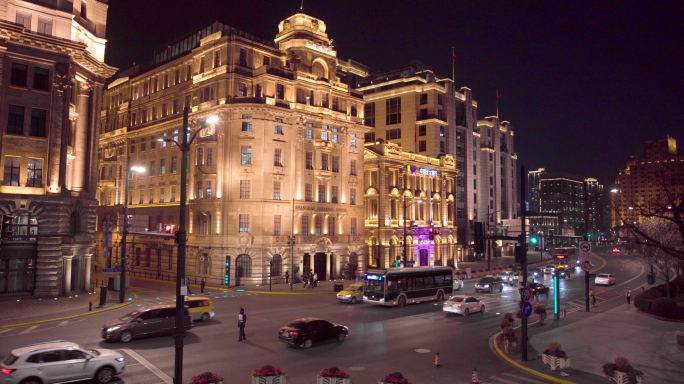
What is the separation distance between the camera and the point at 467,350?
22906mm

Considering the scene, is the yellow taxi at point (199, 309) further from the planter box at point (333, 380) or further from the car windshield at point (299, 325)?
the planter box at point (333, 380)

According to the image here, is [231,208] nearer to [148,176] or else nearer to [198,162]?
[198,162]

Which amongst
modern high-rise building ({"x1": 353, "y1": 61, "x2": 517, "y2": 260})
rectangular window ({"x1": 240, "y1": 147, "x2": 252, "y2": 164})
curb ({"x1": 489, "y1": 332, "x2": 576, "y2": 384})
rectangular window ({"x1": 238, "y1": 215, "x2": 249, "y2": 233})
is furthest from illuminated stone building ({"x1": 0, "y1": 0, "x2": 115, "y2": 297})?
modern high-rise building ({"x1": 353, "y1": 61, "x2": 517, "y2": 260})

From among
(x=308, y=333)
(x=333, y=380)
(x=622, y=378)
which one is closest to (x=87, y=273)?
(x=308, y=333)

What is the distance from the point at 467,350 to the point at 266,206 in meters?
34.1

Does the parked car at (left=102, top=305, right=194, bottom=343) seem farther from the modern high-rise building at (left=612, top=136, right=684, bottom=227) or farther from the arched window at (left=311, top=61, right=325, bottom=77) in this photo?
the arched window at (left=311, top=61, right=325, bottom=77)

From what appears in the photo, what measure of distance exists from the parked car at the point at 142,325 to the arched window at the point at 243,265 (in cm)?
2622

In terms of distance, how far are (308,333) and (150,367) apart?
7.42m

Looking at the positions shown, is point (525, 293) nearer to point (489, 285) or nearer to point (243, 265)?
point (489, 285)

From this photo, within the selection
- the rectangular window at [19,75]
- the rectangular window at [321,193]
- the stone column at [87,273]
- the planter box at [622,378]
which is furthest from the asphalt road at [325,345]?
the rectangular window at [321,193]

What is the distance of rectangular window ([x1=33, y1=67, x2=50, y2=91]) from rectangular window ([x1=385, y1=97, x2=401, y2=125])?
63.7 meters

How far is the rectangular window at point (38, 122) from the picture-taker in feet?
133

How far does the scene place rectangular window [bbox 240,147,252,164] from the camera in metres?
53.0

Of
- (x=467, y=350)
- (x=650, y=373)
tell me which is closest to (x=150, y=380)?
(x=467, y=350)
